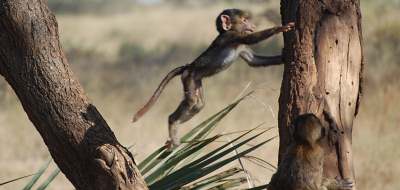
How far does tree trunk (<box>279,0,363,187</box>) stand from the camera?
4141 millimetres

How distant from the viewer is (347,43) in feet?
14.1

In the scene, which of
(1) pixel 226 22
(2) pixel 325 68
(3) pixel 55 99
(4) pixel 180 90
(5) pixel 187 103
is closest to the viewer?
(3) pixel 55 99

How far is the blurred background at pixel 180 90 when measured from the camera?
453 inches

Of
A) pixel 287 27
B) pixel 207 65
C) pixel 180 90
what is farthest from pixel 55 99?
pixel 180 90

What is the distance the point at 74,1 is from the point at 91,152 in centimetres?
3901

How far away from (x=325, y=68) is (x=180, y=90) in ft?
40.5

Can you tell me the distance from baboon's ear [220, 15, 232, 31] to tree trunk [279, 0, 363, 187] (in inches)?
21.0

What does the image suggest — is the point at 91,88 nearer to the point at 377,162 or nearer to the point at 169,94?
the point at 169,94

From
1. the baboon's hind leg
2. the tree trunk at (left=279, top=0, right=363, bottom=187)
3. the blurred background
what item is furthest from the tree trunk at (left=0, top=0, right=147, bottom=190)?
the blurred background

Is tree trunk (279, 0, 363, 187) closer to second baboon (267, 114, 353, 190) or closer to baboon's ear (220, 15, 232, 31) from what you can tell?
second baboon (267, 114, 353, 190)

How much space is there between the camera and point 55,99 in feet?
13.0

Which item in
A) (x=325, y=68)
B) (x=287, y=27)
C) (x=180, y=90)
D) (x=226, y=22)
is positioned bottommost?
(x=325, y=68)

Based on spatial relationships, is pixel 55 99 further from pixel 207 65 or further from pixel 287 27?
pixel 287 27

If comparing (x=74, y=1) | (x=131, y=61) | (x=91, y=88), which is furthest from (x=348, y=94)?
(x=74, y=1)
